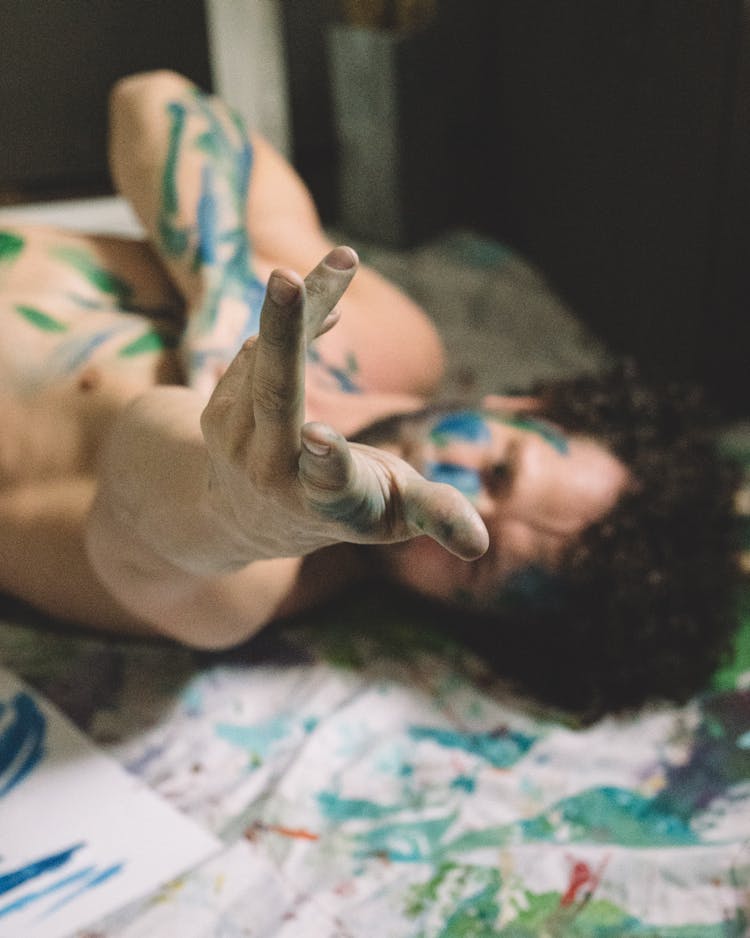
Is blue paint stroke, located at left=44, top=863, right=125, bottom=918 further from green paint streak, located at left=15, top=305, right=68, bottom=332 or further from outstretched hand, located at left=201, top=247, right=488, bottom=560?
green paint streak, located at left=15, top=305, right=68, bottom=332

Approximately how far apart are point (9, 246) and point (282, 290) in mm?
681

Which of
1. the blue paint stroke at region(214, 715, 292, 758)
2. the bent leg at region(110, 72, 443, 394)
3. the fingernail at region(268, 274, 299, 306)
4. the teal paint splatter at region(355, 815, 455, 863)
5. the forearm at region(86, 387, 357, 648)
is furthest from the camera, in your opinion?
the bent leg at region(110, 72, 443, 394)

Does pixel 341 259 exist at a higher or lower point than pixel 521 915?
higher

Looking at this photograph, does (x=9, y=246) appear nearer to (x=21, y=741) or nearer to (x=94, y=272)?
(x=94, y=272)

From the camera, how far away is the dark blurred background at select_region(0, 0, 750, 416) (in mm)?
995

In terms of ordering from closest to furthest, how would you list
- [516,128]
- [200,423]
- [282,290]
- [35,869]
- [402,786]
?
[282,290] < [200,423] < [35,869] < [402,786] < [516,128]

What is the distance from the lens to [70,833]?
0.80m

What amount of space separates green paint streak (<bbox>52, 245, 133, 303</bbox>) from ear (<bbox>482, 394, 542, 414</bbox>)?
1.37 ft

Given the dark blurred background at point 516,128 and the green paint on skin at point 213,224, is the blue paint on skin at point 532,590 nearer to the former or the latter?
the green paint on skin at point 213,224

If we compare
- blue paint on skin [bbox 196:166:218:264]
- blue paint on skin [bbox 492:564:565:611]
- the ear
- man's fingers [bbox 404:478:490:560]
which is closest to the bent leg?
blue paint on skin [bbox 196:166:218:264]

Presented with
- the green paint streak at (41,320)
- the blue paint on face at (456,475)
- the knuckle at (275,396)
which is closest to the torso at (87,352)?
the green paint streak at (41,320)

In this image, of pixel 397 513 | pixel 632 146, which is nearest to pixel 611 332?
pixel 632 146

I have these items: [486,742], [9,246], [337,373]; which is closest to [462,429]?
[337,373]

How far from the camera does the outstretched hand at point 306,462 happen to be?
0.48 metres
